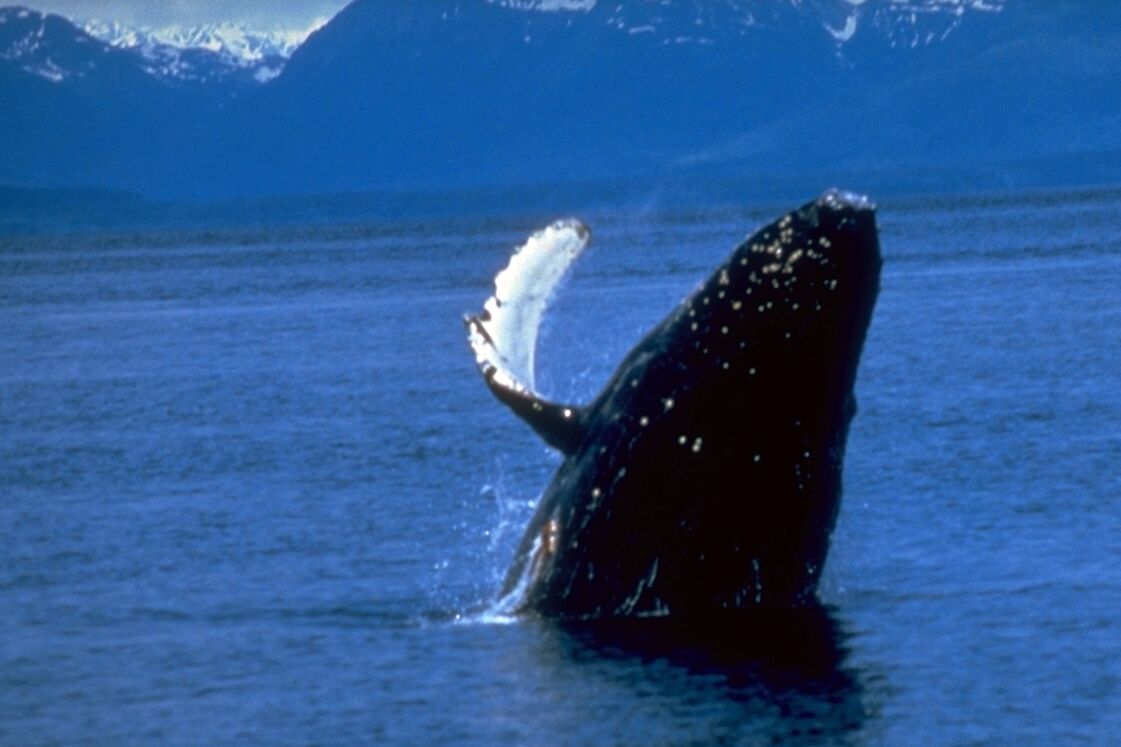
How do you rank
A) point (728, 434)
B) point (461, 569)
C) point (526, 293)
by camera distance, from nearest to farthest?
1. point (728, 434)
2. point (526, 293)
3. point (461, 569)

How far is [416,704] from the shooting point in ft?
43.3

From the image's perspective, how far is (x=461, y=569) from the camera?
57.0 ft

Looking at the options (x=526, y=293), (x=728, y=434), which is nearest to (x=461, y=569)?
(x=526, y=293)

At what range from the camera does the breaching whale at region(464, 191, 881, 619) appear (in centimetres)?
1263

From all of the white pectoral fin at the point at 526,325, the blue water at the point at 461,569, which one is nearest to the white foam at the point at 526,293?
the white pectoral fin at the point at 526,325

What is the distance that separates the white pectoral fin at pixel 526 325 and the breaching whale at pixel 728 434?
0.03 m

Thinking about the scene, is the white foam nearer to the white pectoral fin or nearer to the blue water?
the white pectoral fin

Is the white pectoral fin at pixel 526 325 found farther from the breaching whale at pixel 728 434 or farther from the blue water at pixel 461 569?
the blue water at pixel 461 569

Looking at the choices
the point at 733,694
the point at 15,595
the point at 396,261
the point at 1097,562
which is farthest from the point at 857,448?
the point at 396,261

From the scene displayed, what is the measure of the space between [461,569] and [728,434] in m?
5.09

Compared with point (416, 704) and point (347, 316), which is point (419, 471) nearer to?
point (416, 704)

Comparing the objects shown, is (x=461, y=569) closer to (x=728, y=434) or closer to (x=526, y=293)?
(x=526, y=293)

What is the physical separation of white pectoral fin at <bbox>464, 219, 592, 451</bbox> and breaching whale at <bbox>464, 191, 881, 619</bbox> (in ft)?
0.11

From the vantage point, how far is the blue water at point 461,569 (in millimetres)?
12914
